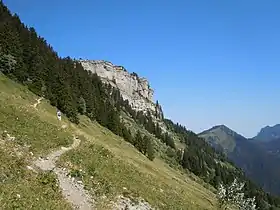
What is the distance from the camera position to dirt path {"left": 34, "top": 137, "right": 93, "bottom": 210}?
994 inches

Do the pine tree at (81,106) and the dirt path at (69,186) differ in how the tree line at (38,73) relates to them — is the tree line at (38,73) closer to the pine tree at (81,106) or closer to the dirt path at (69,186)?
the pine tree at (81,106)

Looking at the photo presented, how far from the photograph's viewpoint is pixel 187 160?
194500mm

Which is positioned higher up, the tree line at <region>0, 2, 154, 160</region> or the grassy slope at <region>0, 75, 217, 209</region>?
the tree line at <region>0, 2, 154, 160</region>

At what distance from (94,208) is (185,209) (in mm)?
12308

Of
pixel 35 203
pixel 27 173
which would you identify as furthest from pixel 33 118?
pixel 35 203

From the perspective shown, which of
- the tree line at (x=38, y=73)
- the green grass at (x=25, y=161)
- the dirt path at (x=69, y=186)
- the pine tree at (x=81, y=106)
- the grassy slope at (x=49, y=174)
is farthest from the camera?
the pine tree at (x=81, y=106)

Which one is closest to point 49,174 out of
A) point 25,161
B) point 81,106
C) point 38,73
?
point 25,161

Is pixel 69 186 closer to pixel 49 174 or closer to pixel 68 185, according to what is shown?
pixel 68 185

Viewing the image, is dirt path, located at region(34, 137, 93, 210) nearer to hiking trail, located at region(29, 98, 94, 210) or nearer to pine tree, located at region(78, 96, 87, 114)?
hiking trail, located at region(29, 98, 94, 210)

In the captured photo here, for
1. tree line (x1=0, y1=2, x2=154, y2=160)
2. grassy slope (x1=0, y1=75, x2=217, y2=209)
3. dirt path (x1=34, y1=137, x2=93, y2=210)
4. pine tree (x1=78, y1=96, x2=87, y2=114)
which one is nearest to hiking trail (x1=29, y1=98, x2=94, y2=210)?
dirt path (x1=34, y1=137, x2=93, y2=210)

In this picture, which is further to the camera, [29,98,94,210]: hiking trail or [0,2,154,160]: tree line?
[0,2,154,160]: tree line

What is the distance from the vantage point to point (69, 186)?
90.3 ft

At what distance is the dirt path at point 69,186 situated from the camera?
25.2 metres

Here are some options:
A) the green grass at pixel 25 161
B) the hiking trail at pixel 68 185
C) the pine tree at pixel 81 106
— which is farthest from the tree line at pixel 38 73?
the hiking trail at pixel 68 185
